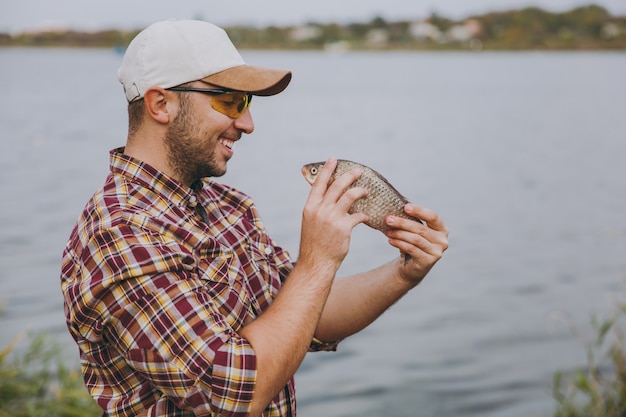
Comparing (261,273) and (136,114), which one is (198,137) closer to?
(136,114)

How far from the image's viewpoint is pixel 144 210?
8.59 ft

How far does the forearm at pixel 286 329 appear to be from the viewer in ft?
8.06

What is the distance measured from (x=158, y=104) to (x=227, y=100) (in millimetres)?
228

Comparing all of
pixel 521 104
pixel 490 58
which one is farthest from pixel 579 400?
pixel 490 58

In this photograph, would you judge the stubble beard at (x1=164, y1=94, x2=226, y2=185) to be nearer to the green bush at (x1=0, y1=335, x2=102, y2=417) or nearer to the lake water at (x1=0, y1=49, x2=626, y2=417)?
the green bush at (x1=0, y1=335, x2=102, y2=417)

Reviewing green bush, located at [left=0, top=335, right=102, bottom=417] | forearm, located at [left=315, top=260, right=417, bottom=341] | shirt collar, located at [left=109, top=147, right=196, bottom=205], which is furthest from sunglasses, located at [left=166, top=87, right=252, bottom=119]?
green bush, located at [left=0, top=335, right=102, bottom=417]

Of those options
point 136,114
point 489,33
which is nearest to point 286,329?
point 136,114

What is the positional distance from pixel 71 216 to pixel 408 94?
44.6m

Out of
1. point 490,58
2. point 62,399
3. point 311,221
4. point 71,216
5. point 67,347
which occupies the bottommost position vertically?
point 490,58

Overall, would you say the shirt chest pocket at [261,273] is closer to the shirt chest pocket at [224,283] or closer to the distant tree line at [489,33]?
the shirt chest pocket at [224,283]

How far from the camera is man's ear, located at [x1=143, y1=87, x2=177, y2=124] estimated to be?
2.74 meters

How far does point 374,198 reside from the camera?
2.92 metres

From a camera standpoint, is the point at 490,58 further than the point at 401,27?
Yes

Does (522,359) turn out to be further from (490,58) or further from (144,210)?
(490,58)
